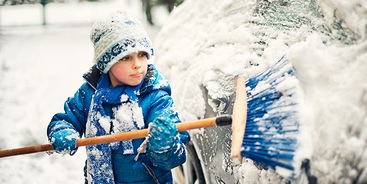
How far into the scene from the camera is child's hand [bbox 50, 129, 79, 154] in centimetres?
182

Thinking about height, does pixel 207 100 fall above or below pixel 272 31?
below

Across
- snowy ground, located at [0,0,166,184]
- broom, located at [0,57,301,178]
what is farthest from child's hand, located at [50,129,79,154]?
snowy ground, located at [0,0,166,184]

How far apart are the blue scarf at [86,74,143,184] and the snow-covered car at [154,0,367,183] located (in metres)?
0.43

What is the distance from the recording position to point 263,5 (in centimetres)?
214

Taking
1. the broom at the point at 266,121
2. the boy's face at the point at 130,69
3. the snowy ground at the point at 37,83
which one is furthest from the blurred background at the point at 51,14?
the broom at the point at 266,121

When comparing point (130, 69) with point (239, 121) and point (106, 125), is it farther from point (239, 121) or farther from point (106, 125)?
point (239, 121)

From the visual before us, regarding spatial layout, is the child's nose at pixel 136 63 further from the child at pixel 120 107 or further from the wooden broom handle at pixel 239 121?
the wooden broom handle at pixel 239 121

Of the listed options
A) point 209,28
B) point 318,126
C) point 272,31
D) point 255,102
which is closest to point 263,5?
point 272,31

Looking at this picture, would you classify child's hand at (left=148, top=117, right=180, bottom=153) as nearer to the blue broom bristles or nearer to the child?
the child

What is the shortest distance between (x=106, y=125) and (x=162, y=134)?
40 cm

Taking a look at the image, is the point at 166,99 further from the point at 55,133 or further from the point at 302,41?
the point at 302,41

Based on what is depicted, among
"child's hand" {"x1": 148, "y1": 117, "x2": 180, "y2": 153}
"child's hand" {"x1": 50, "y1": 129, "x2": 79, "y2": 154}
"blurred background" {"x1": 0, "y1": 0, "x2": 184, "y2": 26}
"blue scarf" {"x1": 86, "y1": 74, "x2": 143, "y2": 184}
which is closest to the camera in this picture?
"child's hand" {"x1": 148, "y1": 117, "x2": 180, "y2": 153}

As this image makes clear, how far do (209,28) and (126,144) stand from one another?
1.01 meters

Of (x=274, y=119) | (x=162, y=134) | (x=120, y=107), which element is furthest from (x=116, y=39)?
(x=274, y=119)
